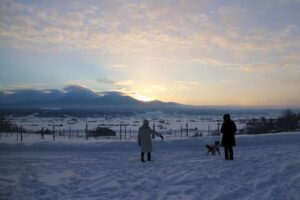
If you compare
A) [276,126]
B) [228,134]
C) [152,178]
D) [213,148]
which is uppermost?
[228,134]

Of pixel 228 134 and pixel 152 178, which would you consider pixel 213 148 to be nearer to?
pixel 228 134

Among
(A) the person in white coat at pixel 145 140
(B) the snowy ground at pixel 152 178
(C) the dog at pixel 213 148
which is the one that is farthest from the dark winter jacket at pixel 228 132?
(A) the person in white coat at pixel 145 140

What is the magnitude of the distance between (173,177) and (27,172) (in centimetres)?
560

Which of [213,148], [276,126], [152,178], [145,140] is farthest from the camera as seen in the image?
[276,126]

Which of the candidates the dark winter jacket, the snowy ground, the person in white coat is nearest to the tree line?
the dark winter jacket

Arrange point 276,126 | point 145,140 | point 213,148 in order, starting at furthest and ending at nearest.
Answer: point 276,126 → point 213,148 → point 145,140

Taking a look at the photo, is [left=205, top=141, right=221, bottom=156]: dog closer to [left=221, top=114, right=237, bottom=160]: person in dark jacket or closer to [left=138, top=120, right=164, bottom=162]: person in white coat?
[left=221, top=114, right=237, bottom=160]: person in dark jacket

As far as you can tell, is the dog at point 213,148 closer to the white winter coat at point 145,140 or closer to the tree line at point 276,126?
the white winter coat at point 145,140

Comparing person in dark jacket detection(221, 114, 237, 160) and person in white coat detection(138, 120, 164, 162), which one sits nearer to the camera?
person in dark jacket detection(221, 114, 237, 160)

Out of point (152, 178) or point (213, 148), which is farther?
point (213, 148)

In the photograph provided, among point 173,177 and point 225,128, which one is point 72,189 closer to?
point 173,177

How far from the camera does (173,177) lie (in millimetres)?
12281

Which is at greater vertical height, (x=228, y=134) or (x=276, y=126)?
(x=228, y=134)

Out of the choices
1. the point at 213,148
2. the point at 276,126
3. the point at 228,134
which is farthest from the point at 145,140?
the point at 276,126
